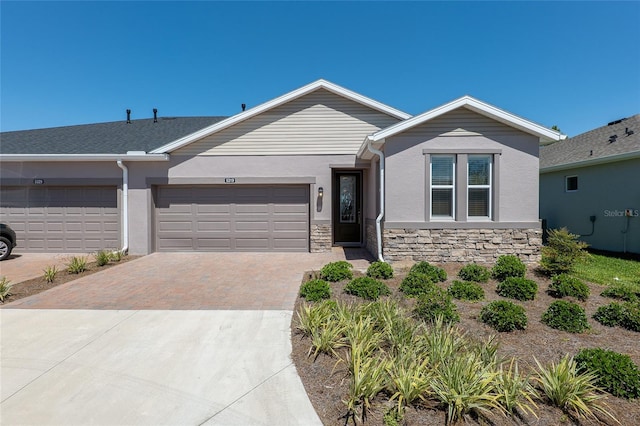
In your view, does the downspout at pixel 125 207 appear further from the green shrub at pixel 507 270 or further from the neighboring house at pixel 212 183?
the green shrub at pixel 507 270

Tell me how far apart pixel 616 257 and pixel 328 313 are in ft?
34.5

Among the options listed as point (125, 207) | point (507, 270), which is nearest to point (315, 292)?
point (507, 270)

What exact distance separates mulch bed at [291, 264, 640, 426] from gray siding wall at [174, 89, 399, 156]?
6.00m

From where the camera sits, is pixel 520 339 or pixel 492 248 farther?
pixel 492 248

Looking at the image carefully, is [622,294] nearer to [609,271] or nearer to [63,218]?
[609,271]

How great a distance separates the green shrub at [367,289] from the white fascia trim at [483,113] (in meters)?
3.93

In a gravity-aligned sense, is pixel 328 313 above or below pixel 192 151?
below

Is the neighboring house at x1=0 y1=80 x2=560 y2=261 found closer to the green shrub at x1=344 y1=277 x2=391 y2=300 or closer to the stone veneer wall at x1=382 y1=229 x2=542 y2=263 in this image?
the stone veneer wall at x1=382 y1=229 x2=542 y2=263

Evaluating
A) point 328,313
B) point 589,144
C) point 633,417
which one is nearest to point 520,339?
point 633,417

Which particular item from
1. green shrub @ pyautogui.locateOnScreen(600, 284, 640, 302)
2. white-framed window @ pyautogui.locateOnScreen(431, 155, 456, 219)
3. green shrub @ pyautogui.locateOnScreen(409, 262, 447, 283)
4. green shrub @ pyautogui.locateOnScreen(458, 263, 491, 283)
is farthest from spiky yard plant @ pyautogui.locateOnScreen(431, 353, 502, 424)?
white-framed window @ pyautogui.locateOnScreen(431, 155, 456, 219)

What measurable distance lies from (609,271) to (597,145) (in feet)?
22.7

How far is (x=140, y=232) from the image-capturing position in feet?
32.7

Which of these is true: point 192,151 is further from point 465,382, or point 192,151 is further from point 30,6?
point 465,382

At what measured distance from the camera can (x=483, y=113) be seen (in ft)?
25.2
